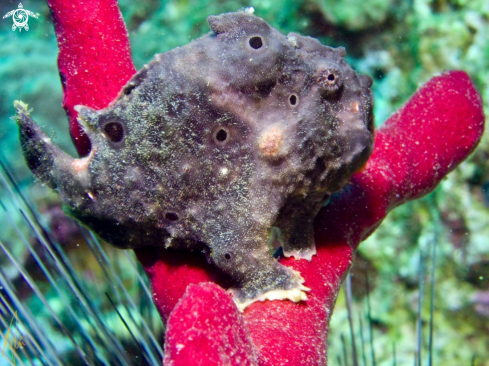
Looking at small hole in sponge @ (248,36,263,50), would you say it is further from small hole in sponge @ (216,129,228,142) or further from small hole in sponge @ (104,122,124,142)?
small hole in sponge @ (104,122,124,142)

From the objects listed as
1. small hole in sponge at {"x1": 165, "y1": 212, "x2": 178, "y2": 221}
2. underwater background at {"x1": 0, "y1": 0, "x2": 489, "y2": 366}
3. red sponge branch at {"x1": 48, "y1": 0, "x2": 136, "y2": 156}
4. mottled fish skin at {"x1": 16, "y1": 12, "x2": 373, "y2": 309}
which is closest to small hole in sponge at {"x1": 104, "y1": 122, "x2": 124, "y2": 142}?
mottled fish skin at {"x1": 16, "y1": 12, "x2": 373, "y2": 309}

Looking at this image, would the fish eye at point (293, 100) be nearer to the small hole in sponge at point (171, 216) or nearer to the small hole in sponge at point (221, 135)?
the small hole in sponge at point (221, 135)

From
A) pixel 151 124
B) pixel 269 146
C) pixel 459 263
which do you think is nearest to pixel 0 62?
pixel 151 124

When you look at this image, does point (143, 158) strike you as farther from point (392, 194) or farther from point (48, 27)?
point (48, 27)

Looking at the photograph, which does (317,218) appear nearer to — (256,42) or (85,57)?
(256,42)

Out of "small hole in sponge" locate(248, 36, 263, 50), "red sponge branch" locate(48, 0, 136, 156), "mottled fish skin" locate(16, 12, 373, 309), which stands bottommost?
"mottled fish skin" locate(16, 12, 373, 309)

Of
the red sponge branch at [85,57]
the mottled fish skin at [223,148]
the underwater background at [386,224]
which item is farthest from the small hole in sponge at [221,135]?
the underwater background at [386,224]
